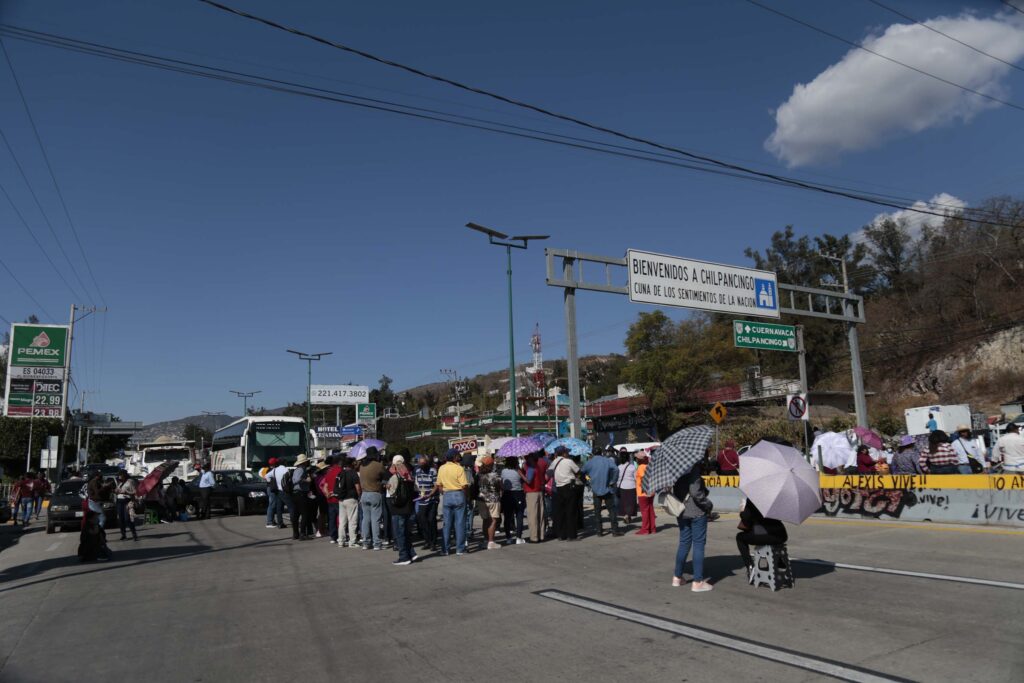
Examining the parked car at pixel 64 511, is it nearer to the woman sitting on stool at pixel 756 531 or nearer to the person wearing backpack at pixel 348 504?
the person wearing backpack at pixel 348 504

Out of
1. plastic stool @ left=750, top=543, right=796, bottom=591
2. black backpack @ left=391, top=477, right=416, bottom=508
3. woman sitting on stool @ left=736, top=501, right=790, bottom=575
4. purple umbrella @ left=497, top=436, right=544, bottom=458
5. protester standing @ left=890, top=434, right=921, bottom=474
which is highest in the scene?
purple umbrella @ left=497, top=436, right=544, bottom=458

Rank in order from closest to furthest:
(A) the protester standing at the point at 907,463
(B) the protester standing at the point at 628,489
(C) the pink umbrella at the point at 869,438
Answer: (A) the protester standing at the point at 907,463, (B) the protester standing at the point at 628,489, (C) the pink umbrella at the point at 869,438

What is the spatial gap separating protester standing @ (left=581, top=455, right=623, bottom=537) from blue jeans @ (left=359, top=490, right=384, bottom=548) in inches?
166

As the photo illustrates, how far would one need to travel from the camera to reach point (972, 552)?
10188 mm

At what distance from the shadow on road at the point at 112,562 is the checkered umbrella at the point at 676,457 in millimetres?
9421

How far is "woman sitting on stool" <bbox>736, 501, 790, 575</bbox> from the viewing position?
820 cm

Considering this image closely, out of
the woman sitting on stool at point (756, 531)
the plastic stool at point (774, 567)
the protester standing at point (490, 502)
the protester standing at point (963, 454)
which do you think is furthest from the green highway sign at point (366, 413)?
the plastic stool at point (774, 567)

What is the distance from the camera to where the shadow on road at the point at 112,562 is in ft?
38.9

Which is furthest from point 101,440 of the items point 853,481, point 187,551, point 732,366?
point 853,481

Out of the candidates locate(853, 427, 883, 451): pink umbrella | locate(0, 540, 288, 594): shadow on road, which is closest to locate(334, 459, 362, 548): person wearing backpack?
locate(0, 540, 288, 594): shadow on road

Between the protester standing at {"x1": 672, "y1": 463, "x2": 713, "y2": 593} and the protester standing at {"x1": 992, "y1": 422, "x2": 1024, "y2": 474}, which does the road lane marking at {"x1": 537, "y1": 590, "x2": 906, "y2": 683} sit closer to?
the protester standing at {"x1": 672, "y1": 463, "x2": 713, "y2": 593}

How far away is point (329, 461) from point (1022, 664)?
13.3m

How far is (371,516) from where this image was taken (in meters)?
13.6

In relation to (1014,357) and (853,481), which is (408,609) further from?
(1014,357)
